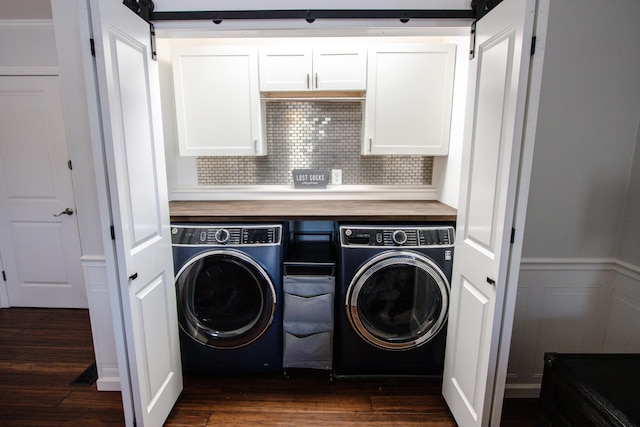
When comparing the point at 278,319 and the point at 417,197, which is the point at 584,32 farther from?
→ the point at 278,319

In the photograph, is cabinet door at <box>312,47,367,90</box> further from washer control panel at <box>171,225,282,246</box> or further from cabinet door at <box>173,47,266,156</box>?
washer control panel at <box>171,225,282,246</box>

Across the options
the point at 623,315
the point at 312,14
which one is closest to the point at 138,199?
the point at 312,14

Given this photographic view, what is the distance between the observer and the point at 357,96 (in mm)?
2354

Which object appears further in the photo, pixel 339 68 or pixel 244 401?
pixel 339 68

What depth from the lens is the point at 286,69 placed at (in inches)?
81.6

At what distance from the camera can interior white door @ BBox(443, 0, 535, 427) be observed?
44.9 inches

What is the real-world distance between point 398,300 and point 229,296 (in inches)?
41.8

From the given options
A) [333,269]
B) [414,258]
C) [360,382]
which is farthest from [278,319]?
[414,258]

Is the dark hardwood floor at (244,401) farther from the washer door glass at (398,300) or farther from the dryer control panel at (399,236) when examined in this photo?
the dryer control panel at (399,236)

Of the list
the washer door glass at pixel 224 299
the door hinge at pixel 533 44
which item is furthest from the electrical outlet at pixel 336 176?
the door hinge at pixel 533 44

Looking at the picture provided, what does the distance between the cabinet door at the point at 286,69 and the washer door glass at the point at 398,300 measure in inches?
49.9

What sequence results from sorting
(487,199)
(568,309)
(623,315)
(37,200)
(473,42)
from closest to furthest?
(487,199) → (473,42) → (623,315) → (568,309) → (37,200)

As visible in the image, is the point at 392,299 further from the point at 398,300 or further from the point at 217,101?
the point at 217,101

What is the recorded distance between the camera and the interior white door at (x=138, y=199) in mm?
1153
